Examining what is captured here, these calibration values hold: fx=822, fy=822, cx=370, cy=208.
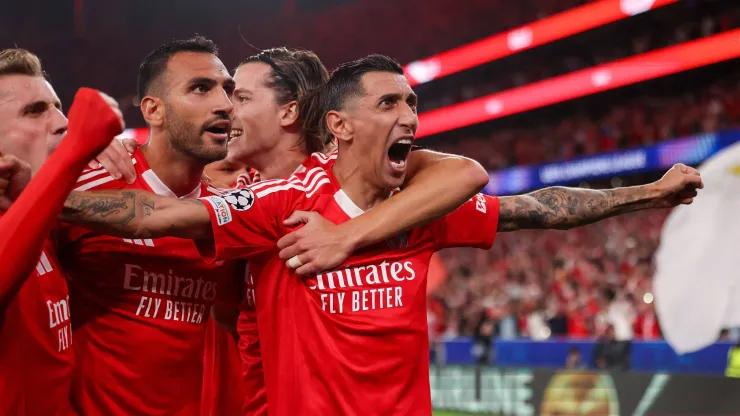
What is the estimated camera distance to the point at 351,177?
3.04 m

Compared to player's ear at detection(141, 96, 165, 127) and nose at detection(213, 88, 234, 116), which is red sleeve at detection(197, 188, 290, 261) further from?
player's ear at detection(141, 96, 165, 127)

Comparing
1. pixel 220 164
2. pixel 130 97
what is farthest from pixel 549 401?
pixel 130 97

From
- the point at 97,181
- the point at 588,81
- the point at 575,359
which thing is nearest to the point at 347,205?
the point at 97,181

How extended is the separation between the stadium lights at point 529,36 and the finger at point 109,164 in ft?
50.4

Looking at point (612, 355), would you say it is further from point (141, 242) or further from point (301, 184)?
point (141, 242)

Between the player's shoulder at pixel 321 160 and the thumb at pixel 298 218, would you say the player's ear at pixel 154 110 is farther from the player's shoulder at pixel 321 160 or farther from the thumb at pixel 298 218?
the thumb at pixel 298 218

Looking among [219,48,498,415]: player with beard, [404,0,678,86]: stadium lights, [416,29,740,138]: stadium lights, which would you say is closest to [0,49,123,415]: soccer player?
[219,48,498,415]: player with beard

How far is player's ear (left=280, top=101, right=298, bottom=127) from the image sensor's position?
3795 mm

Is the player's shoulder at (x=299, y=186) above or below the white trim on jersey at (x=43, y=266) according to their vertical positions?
above

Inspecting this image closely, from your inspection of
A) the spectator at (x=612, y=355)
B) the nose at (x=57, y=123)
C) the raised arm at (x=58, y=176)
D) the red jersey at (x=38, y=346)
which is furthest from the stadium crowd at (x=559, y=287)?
the raised arm at (x=58, y=176)

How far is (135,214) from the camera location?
2.54 m

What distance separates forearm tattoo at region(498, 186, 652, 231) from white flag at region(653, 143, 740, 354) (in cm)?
670

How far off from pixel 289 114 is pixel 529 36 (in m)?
17.1

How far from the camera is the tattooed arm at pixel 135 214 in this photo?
2.47m
